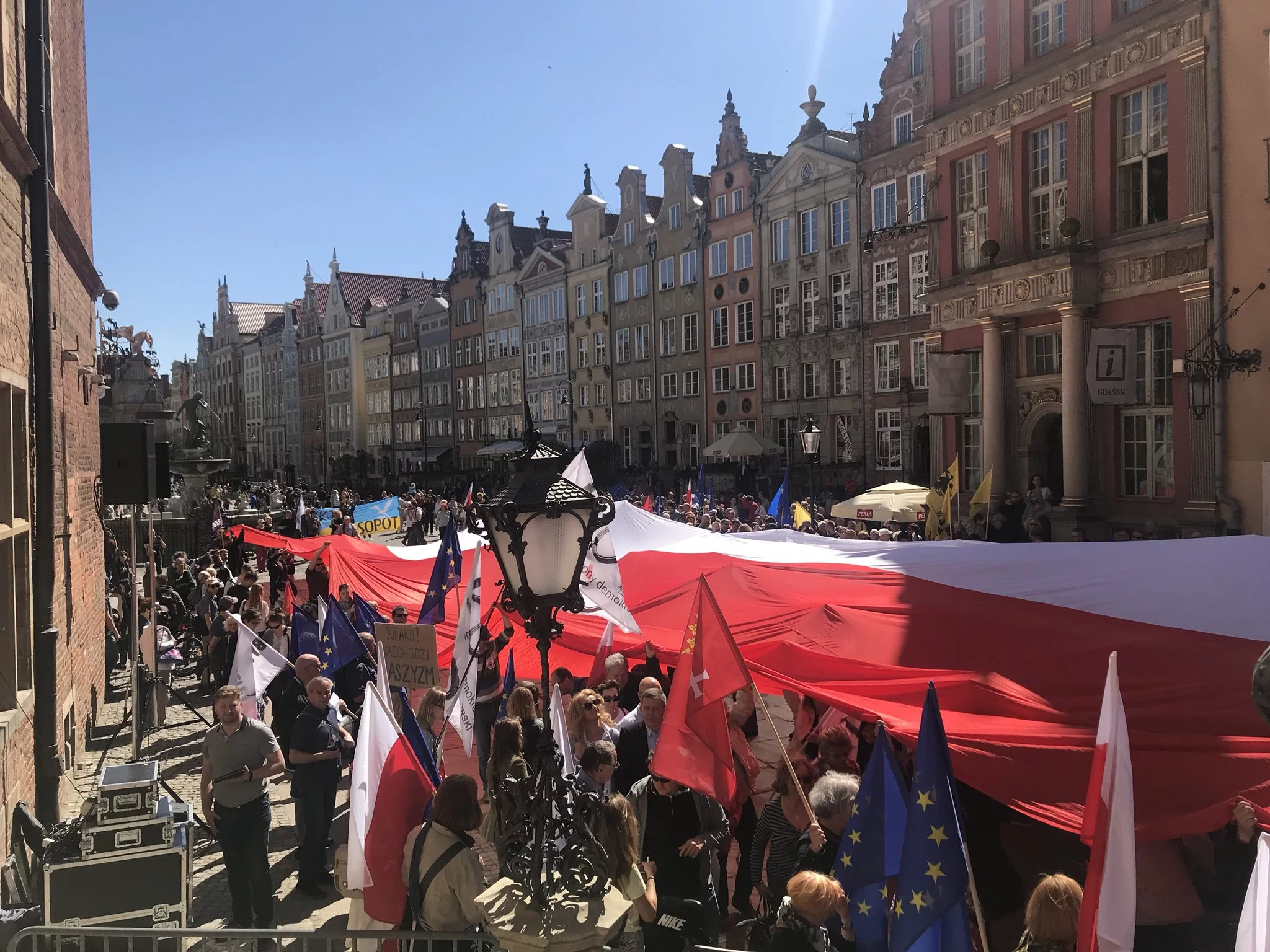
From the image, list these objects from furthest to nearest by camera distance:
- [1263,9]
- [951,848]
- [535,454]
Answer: [1263,9] → [535,454] → [951,848]

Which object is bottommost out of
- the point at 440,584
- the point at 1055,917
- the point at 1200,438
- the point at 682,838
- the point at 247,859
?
the point at 247,859

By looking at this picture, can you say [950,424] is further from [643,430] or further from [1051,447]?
[643,430]

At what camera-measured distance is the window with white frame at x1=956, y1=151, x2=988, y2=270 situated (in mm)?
22188

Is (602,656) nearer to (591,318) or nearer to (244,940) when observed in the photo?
(244,940)

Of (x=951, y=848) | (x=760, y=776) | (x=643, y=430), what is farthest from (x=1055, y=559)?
(x=643, y=430)

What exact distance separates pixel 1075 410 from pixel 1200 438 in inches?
95.4

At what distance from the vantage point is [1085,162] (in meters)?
19.4

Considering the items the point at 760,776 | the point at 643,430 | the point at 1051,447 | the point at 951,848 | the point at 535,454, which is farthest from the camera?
the point at 643,430

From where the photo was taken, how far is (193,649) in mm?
17875

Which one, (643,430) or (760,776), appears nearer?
(760,776)

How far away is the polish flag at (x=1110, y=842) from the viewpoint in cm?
405

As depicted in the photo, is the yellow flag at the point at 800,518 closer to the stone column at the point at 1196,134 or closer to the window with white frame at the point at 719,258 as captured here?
the stone column at the point at 1196,134

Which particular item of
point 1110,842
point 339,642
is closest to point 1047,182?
point 339,642

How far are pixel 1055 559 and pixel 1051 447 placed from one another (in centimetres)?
1316
